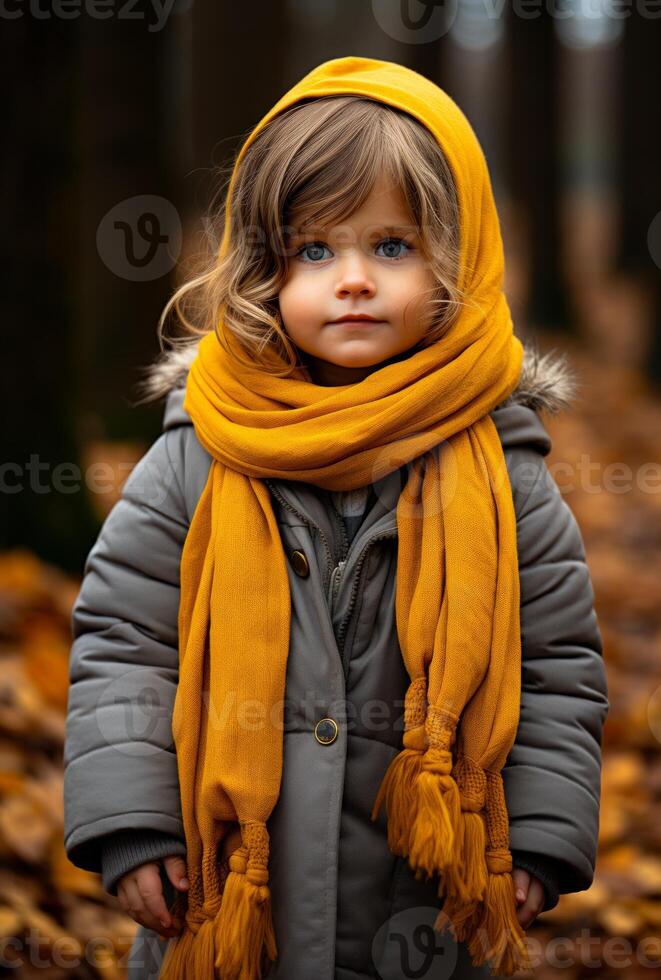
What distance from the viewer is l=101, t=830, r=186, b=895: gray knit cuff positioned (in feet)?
6.85

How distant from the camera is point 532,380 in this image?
2.37 meters

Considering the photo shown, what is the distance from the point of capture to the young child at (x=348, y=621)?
2051mm

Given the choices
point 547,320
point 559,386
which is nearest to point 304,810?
point 559,386

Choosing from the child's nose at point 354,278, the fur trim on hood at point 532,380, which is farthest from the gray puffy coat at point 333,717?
Answer: the child's nose at point 354,278

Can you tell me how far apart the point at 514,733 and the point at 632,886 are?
5.63 feet

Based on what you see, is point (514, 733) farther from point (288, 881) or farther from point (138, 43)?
point (138, 43)

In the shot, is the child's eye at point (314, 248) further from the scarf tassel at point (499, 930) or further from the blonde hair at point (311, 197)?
the scarf tassel at point (499, 930)

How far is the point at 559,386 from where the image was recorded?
2.39m

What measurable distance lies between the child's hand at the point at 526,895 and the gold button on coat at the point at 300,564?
0.69 metres

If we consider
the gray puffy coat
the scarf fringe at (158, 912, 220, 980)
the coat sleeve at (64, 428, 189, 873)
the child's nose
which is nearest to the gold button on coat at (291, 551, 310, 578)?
the gray puffy coat

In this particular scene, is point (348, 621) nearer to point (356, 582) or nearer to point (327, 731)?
point (356, 582)

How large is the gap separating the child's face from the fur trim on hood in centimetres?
34

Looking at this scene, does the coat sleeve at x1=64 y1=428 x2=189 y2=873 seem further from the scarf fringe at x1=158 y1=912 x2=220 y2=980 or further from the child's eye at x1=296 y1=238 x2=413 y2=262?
the child's eye at x1=296 y1=238 x2=413 y2=262

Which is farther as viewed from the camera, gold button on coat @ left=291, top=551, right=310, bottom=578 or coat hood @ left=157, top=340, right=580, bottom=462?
coat hood @ left=157, top=340, right=580, bottom=462
